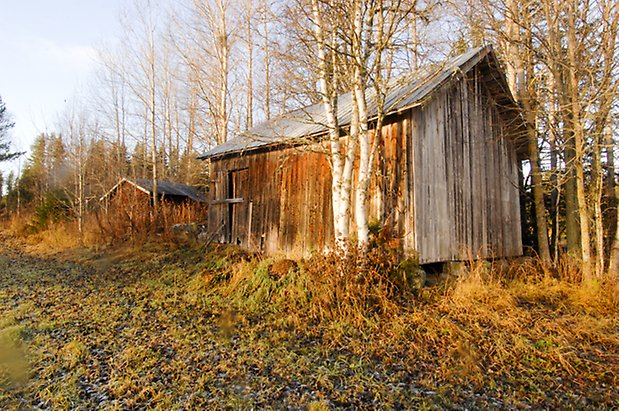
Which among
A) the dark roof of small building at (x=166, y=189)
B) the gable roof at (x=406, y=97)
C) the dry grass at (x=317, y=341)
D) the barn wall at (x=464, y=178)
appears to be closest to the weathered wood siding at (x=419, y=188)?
the barn wall at (x=464, y=178)

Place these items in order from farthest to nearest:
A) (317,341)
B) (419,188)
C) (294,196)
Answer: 1. (294,196)
2. (419,188)
3. (317,341)

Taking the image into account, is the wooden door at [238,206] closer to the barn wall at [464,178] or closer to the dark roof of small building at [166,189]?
the barn wall at [464,178]

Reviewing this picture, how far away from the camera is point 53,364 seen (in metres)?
4.07

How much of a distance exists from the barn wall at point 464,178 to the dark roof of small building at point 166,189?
14500 mm

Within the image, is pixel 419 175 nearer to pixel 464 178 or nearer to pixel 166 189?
pixel 464 178

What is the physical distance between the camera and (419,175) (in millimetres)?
7258

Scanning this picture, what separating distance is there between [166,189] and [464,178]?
17000mm

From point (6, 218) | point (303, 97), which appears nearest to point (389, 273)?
point (303, 97)

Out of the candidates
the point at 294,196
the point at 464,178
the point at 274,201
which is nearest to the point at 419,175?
the point at 464,178

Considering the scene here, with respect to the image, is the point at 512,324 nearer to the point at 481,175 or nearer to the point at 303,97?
the point at 481,175

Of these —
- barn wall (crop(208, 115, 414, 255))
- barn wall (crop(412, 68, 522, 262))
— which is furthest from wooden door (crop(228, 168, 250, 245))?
barn wall (crop(412, 68, 522, 262))

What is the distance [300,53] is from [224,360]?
226 inches

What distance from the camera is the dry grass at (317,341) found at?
133 inches

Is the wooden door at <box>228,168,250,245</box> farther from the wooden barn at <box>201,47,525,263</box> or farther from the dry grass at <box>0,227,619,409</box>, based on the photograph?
the dry grass at <box>0,227,619,409</box>
